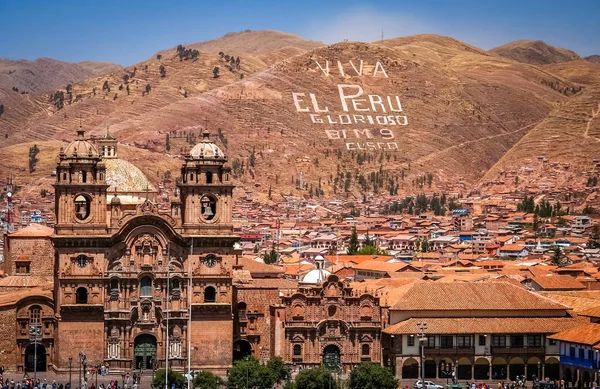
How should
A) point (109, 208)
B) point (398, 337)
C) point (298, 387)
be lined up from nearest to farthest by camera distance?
point (298, 387)
point (398, 337)
point (109, 208)

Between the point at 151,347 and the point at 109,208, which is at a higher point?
the point at 109,208

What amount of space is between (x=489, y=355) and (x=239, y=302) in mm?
16710

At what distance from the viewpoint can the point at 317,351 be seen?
10119 centimetres

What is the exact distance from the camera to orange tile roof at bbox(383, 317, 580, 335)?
9938 cm

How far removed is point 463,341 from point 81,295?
77.1 ft

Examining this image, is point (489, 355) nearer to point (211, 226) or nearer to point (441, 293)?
point (441, 293)

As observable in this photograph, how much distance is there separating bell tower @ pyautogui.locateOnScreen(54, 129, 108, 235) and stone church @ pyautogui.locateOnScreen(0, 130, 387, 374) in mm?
62

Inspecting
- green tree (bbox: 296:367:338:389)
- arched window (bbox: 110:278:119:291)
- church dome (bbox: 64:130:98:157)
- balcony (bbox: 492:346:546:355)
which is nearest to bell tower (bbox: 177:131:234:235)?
arched window (bbox: 110:278:119:291)

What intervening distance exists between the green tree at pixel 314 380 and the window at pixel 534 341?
1787 centimetres

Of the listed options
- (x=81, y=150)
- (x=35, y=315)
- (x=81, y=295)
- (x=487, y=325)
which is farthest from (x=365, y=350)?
(x=81, y=150)

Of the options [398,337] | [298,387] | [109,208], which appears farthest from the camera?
[109,208]

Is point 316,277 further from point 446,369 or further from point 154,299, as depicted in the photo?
point 446,369

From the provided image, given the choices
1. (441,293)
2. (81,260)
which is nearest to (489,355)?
(441,293)

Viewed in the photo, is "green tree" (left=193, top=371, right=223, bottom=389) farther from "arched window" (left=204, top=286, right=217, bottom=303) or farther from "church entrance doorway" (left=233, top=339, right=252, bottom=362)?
"church entrance doorway" (left=233, top=339, right=252, bottom=362)
